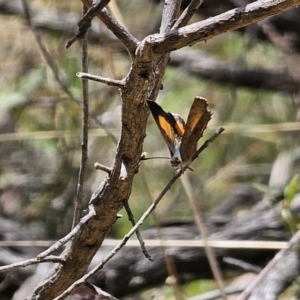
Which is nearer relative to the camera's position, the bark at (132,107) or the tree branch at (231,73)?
the bark at (132,107)

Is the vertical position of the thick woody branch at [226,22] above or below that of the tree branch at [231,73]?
below

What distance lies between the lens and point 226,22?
0.39 metres

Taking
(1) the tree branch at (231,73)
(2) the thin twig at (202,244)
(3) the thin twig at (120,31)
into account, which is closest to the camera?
(3) the thin twig at (120,31)

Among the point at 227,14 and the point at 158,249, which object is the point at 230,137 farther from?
the point at 227,14

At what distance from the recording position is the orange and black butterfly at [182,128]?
495 mm

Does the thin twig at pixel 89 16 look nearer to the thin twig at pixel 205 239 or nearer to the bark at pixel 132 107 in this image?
the bark at pixel 132 107

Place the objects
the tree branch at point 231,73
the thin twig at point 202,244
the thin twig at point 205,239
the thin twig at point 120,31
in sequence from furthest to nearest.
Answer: the tree branch at point 231,73 < the thin twig at point 202,244 < the thin twig at point 205,239 < the thin twig at point 120,31

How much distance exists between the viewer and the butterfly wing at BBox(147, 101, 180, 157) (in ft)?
1.69

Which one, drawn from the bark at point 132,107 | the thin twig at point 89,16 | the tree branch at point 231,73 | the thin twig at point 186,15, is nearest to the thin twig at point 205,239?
the bark at point 132,107

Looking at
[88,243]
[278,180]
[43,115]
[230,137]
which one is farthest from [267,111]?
[88,243]

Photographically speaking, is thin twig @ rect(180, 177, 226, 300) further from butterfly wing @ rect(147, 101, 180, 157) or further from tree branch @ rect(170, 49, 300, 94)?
tree branch @ rect(170, 49, 300, 94)

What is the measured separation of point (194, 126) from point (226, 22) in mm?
139

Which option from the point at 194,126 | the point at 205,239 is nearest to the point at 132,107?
the point at 194,126

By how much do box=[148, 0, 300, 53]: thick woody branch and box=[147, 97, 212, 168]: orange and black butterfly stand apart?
0.28 feet
